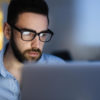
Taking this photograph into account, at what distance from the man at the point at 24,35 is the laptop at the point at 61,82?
56 cm

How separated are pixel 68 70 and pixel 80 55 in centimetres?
78

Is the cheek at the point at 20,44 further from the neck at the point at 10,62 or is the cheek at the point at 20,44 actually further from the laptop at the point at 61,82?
the laptop at the point at 61,82

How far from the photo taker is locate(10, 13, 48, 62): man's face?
142 centimetres

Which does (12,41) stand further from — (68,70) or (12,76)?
(68,70)

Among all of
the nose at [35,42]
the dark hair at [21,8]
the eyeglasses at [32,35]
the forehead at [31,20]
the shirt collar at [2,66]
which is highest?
the dark hair at [21,8]

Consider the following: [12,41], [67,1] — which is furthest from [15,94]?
[67,1]

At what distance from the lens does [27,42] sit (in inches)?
55.6

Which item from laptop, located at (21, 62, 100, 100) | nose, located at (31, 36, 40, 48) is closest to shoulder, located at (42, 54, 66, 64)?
nose, located at (31, 36, 40, 48)

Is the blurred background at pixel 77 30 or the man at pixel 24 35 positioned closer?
the man at pixel 24 35

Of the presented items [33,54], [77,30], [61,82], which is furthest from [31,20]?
[61,82]

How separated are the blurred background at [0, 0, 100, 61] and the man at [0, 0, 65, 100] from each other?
0.39ft

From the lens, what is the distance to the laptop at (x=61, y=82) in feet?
2.73

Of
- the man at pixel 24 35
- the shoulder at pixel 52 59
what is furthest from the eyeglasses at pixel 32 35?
the shoulder at pixel 52 59

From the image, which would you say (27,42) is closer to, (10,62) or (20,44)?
(20,44)
